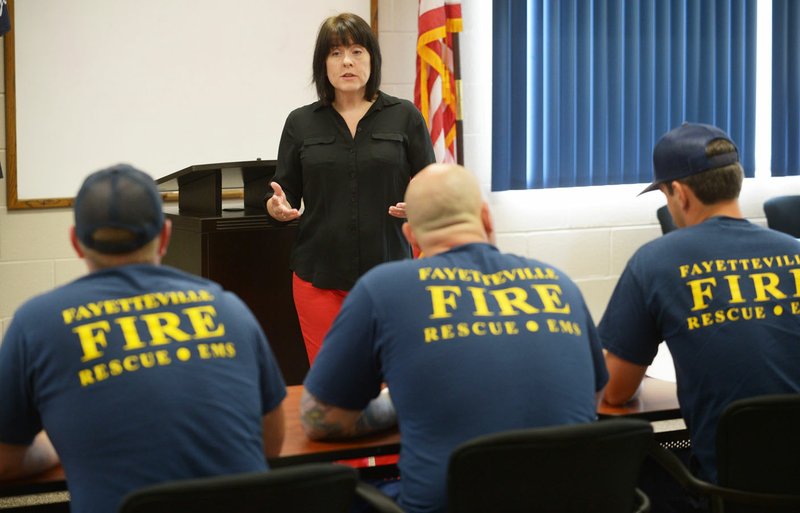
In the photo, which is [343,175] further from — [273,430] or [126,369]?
[126,369]

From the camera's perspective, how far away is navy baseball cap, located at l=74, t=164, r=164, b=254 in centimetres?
175

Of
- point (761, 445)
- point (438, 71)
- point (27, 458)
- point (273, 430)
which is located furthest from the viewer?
point (438, 71)

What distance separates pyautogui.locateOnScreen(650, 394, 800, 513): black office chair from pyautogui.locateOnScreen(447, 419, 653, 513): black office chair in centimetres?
29

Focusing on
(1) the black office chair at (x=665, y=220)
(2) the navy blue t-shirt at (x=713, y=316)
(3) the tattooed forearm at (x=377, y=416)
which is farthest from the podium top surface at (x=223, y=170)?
(1) the black office chair at (x=665, y=220)

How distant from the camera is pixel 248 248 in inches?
138

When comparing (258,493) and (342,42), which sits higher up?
(342,42)

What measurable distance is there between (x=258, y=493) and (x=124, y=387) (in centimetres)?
31

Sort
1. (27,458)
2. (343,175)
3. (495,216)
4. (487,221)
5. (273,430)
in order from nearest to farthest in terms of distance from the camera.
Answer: (27,458), (273,430), (487,221), (343,175), (495,216)

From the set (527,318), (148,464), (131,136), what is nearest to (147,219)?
(148,464)

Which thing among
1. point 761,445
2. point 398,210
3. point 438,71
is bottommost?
point 761,445

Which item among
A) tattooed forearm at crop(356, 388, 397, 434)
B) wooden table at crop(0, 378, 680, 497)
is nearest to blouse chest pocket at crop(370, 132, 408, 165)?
wooden table at crop(0, 378, 680, 497)

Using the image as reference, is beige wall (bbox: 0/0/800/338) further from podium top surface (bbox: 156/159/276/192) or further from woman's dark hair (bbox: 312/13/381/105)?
woman's dark hair (bbox: 312/13/381/105)

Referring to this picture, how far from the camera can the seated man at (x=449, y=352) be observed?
182cm

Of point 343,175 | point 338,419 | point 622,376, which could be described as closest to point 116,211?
point 338,419
